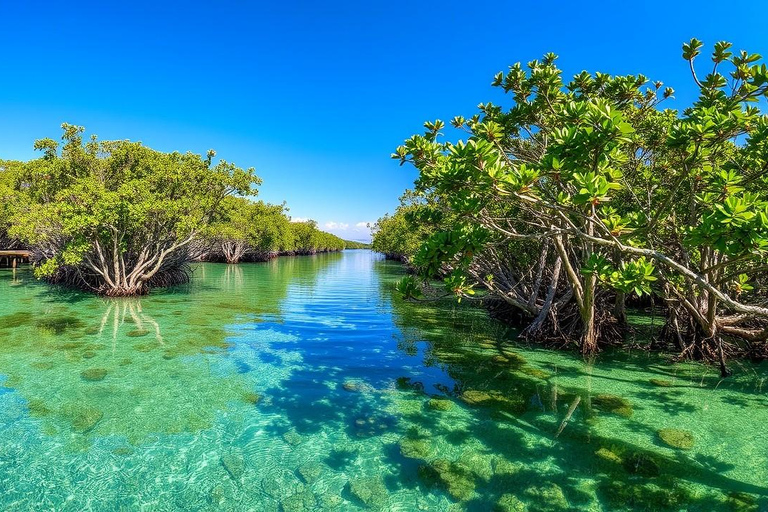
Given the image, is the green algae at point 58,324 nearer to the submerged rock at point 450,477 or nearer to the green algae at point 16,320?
the green algae at point 16,320

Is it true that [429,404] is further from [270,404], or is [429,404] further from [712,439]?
[712,439]

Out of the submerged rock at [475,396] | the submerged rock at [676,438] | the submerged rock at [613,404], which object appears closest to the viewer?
the submerged rock at [676,438]

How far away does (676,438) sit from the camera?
237 inches

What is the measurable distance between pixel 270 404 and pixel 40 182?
21542 millimetres

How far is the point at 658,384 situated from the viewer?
8.44m

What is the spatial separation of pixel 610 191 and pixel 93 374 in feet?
35.6

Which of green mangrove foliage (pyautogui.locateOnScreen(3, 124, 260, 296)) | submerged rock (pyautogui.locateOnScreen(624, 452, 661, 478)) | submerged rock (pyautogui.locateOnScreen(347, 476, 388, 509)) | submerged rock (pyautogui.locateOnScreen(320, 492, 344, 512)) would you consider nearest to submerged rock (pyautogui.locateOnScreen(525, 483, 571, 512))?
submerged rock (pyautogui.locateOnScreen(624, 452, 661, 478))

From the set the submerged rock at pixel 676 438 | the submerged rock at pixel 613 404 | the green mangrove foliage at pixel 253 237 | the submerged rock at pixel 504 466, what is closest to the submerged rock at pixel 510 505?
the submerged rock at pixel 504 466

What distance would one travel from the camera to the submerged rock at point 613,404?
7008mm

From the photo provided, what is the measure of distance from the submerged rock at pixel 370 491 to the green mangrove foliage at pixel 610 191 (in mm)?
3181

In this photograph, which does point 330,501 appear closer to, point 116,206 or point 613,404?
point 613,404

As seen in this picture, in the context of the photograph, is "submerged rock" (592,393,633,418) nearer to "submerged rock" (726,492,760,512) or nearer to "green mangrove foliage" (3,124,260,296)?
"submerged rock" (726,492,760,512)

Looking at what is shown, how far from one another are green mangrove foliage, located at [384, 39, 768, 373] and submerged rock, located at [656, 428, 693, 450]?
212 cm

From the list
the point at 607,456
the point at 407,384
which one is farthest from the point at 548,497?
the point at 407,384
